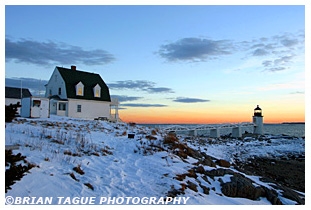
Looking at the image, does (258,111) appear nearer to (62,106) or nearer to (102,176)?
(62,106)

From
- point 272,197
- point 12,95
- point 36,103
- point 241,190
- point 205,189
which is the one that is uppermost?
point 12,95

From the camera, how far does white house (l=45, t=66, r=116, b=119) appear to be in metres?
32.4

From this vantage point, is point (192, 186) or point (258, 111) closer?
point (192, 186)

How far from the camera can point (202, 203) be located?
6.70 metres

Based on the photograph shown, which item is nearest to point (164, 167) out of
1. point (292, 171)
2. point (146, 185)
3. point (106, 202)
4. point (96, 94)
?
point (146, 185)

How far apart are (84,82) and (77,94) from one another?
241cm

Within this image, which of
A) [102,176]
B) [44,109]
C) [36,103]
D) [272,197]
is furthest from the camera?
[44,109]

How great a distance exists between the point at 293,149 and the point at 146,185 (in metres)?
22.6

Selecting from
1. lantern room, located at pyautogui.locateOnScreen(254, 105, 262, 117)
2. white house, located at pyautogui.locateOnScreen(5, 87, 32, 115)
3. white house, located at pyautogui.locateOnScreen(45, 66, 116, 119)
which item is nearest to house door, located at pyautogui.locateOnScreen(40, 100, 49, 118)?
white house, located at pyautogui.locateOnScreen(45, 66, 116, 119)

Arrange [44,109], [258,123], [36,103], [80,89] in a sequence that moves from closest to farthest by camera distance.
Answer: [36,103], [44,109], [80,89], [258,123]

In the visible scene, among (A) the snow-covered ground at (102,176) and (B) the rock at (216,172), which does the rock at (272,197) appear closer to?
(A) the snow-covered ground at (102,176)

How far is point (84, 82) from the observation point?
35.2m

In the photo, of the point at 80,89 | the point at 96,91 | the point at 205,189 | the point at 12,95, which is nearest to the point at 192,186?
the point at 205,189

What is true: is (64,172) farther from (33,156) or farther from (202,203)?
(202,203)
